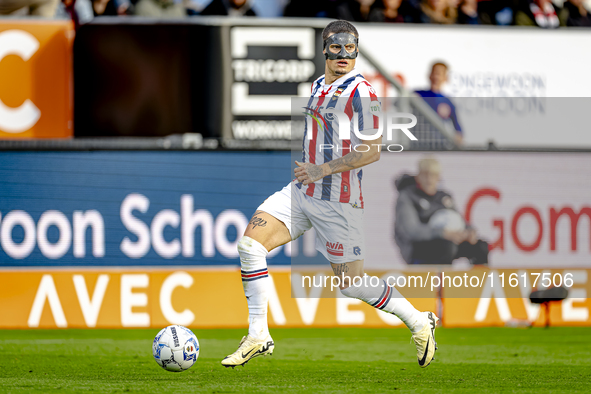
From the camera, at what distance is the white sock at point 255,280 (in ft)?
19.4

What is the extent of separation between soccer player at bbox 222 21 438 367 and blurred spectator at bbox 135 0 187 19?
4.86 m

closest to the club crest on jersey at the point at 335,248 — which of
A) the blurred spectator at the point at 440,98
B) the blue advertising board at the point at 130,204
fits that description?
the blue advertising board at the point at 130,204

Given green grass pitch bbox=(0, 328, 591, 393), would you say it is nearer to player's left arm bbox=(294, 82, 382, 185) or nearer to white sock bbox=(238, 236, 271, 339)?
white sock bbox=(238, 236, 271, 339)

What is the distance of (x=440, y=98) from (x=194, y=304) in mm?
3435

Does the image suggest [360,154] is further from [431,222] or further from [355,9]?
A: [355,9]

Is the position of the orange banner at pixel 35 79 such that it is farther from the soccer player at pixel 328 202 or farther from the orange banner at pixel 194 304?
the soccer player at pixel 328 202

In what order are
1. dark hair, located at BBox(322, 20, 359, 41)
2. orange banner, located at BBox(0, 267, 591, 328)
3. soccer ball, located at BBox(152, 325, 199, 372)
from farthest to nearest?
orange banner, located at BBox(0, 267, 591, 328) → soccer ball, located at BBox(152, 325, 199, 372) → dark hair, located at BBox(322, 20, 359, 41)

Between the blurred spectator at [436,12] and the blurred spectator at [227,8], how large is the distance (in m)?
2.16

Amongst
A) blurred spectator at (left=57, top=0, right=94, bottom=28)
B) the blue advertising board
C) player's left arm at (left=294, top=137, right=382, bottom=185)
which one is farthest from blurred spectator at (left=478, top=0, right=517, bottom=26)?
player's left arm at (left=294, top=137, right=382, bottom=185)

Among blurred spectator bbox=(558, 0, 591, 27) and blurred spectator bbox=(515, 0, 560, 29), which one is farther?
blurred spectator bbox=(558, 0, 591, 27)

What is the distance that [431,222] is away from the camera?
30.8 ft

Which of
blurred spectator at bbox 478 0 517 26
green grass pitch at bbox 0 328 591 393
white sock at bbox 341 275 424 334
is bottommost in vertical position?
green grass pitch at bbox 0 328 591 393

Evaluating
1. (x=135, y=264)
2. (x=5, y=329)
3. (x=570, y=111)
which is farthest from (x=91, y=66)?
(x=570, y=111)

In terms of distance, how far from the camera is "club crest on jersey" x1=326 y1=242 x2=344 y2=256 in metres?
5.96
